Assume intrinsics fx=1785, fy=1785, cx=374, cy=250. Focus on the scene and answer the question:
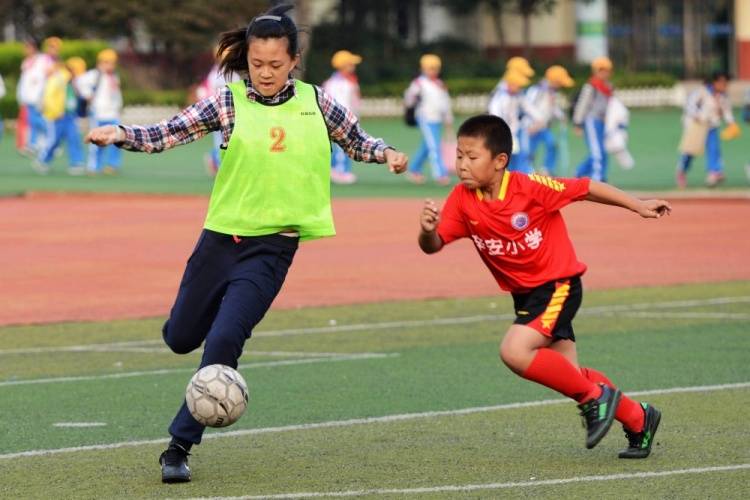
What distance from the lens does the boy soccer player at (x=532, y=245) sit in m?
8.12

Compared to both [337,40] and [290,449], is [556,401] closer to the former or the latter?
[290,449]

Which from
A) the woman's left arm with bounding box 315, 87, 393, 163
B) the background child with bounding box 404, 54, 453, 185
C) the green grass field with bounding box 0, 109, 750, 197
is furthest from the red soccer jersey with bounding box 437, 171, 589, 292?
the background child with bounding box 404, 54, 453, 185

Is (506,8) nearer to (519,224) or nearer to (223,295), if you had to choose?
(519,224)

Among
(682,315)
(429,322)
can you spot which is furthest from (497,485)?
(682,315)

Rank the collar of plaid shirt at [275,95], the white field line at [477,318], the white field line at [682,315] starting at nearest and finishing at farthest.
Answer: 1. the collar of plaid shirt at [275,95]
2. the white field line at [477,318]
3. the white field line at [682,315]

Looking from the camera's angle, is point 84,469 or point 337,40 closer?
point 84,469

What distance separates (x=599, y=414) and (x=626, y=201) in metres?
0.98

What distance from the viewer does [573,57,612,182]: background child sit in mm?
27719

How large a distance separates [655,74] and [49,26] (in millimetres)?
19902

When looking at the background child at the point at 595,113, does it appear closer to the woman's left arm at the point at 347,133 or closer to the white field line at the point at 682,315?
the white field line at the point at 682,315

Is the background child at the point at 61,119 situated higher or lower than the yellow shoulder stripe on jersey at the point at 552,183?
lower

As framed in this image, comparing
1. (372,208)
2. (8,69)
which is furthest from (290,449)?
(8,69)

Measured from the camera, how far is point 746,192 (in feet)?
86.3

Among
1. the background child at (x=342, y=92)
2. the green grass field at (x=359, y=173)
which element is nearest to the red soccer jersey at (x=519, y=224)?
the green grass field at (x=359, y=173)
